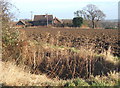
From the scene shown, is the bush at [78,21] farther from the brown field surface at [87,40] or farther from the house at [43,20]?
the brown field surface at [87,40]

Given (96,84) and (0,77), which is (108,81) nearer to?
(96,84)

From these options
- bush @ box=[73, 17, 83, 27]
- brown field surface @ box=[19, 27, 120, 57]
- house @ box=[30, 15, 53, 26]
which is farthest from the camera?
house @ box=[30, 15, 53, 26]

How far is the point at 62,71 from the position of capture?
993 centimetres

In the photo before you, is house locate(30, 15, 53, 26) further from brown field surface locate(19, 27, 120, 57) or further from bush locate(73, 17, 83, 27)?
brown field surface locate(19, 27, 120, 57)

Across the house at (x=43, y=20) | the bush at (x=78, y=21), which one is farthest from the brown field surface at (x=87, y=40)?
the house at (x=43, y=20)

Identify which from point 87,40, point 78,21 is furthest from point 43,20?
point 87,40

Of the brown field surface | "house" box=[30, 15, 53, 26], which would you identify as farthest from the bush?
the brown field surface

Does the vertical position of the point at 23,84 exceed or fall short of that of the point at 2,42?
it falls short

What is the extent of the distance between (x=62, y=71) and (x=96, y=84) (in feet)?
12.8

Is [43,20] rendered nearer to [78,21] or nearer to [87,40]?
[78,21]

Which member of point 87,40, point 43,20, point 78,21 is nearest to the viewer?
point 87,40

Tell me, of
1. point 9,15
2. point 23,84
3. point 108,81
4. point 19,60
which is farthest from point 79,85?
point 9,15

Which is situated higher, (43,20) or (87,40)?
(43,20)

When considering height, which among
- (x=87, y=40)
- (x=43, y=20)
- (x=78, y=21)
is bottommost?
(x=87, y=40)
